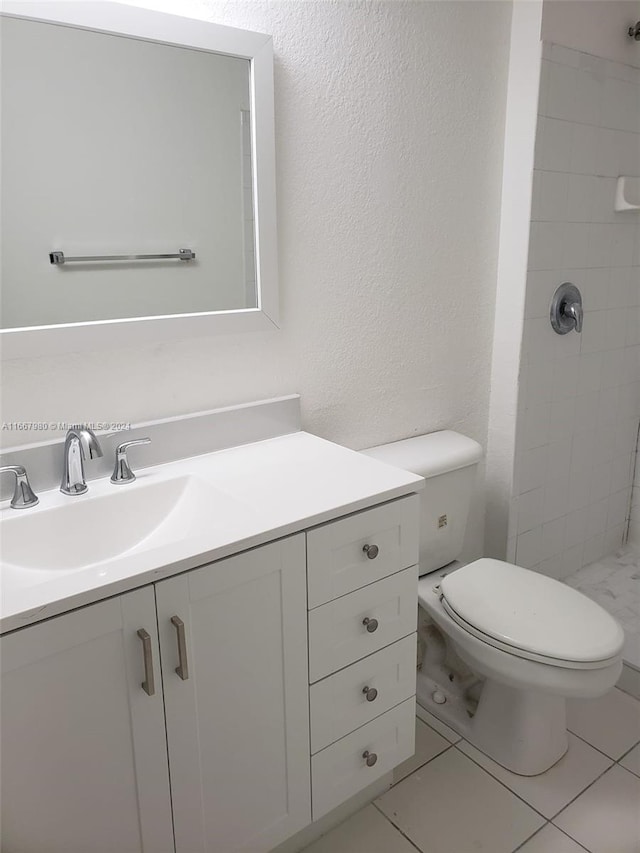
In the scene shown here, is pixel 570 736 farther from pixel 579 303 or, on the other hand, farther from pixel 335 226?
pixel 335 226

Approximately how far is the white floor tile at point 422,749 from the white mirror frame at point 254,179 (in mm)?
1133

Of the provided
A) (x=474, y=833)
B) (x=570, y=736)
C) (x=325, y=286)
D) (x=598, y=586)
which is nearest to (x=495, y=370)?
(x=325, y=286)

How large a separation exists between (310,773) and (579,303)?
1516 mm

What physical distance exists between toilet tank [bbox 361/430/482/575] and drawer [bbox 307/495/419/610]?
35cm

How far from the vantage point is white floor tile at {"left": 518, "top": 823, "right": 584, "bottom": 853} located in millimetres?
1491

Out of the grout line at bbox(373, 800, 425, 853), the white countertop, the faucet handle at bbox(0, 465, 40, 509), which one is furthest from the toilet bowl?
the faucet handle at bbox(0, 465, 40, 509)

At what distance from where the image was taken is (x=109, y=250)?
1.32 meters

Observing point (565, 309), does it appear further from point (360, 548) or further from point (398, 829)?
point (398, 829)

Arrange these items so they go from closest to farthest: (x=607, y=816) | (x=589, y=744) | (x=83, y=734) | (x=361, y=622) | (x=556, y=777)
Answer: (x=83, y=734) → (x=361, y=622) → (x=607, y=816) → (x=556, y=777) → (x=589, y=744)

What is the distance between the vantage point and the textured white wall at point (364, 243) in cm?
146

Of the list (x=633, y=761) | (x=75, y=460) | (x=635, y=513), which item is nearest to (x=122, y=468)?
(x=75, y=460)

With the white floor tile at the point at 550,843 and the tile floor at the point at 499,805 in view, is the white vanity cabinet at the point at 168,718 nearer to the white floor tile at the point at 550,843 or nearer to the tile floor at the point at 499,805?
the tile floor at the point at 499,805

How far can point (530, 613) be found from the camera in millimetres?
1615

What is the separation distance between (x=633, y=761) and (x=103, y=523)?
1444 mm
